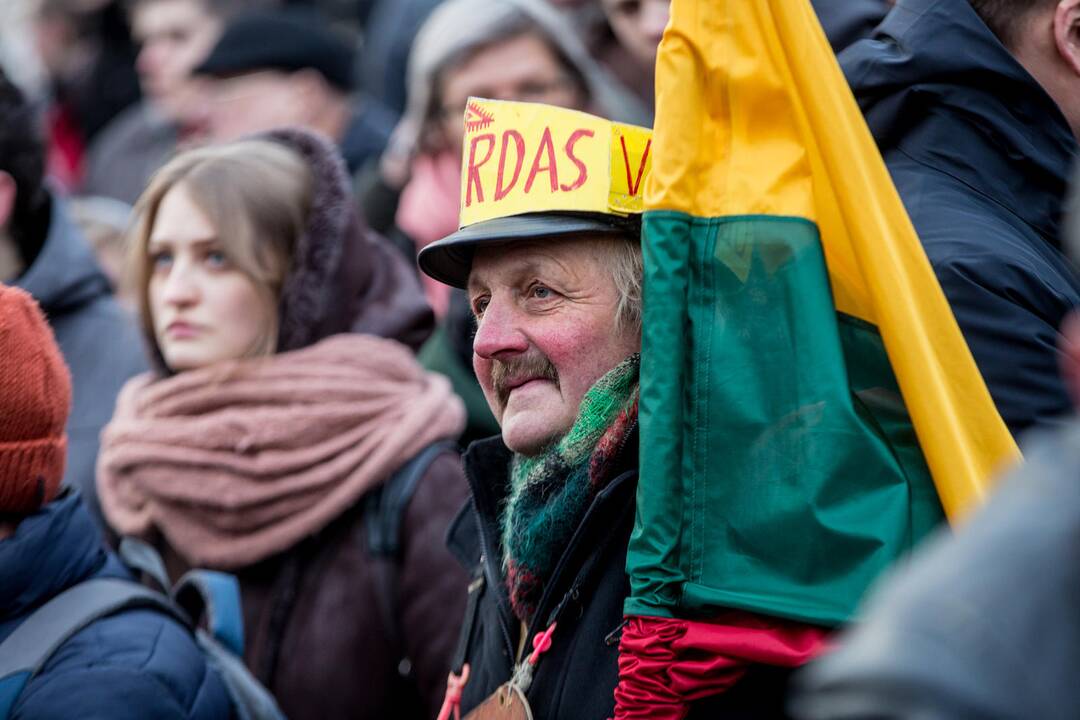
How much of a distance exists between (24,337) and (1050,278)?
1.85 meters

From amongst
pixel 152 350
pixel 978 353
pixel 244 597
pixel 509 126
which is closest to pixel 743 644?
pixel 978 353

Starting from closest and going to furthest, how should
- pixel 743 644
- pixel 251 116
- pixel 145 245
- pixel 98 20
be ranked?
pixel 743 644, pixel 145 245, pixel 251 116, pixel 98 20

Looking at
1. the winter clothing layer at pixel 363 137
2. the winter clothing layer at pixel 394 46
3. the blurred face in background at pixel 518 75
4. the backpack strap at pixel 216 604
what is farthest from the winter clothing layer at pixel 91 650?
the winter clothing layer at pixel 394 46

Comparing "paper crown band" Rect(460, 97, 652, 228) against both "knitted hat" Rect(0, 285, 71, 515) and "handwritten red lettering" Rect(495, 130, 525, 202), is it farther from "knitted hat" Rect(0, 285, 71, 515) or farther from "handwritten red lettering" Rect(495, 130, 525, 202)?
"knitted hat" Rect(0, 285, 71, 515)

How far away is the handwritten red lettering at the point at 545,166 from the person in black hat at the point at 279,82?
3.51 m

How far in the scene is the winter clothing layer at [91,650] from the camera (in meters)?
2.52

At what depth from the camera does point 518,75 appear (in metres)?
4.86

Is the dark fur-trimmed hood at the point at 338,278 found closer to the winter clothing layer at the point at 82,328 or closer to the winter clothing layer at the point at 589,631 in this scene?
the winter clothing layer at the point at 82,328

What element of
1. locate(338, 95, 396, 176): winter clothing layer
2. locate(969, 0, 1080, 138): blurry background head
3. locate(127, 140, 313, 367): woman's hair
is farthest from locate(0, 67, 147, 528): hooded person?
locate(969, 0, 1080, 138): blurry background head

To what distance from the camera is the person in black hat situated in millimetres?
6027

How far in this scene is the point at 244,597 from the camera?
3768 mm

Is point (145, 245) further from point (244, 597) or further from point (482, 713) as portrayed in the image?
point (482, 713)

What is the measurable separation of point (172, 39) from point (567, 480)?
538 centimetres

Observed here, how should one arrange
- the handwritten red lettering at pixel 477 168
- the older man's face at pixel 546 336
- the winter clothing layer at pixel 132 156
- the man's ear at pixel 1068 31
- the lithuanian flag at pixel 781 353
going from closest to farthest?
the lithuanian flag at pixel 781 353, the man's ear at pixel 1068 31, the older man's face at pixel 546 336, the handwritten red lettering at pixel 477 168, the winter clothing layer at pixel 132 156
